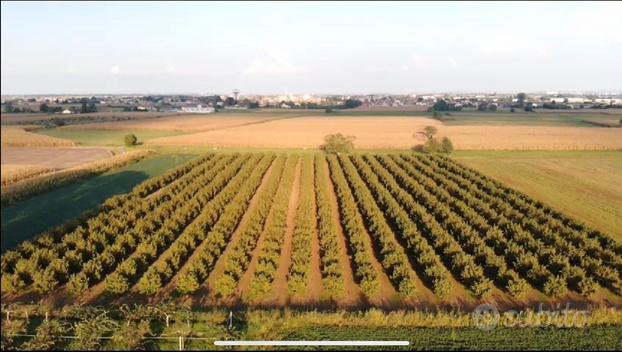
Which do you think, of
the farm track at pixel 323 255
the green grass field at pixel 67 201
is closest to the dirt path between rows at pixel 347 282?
the farm track at pixel 323 255

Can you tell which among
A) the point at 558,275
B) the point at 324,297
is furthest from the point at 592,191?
the point at 324,297

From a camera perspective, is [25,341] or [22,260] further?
[22,260]

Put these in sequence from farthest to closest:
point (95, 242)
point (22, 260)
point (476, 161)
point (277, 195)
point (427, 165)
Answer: point (476, 161), point (427, 165), point (277, 195), point (95, 242), point (22, 260)

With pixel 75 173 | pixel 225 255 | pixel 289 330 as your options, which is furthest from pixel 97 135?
pixel 289 330

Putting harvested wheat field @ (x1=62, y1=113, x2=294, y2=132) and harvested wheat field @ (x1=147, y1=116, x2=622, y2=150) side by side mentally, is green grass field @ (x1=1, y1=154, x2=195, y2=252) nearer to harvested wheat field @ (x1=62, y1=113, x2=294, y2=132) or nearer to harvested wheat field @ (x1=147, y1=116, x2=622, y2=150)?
harvested wheat field @ (x1=147, y1=116, x2=622, y2=150)

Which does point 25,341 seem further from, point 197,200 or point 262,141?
point 262,141

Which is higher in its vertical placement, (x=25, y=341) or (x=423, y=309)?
(x=25, y=341)

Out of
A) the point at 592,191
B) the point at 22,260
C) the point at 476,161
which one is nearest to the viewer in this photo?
the point at 22,260
